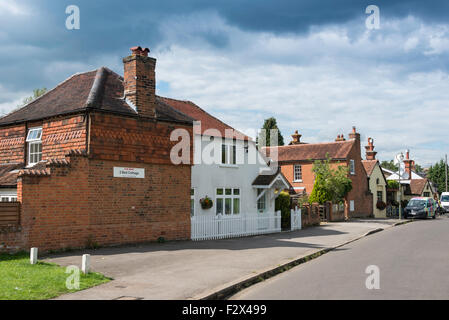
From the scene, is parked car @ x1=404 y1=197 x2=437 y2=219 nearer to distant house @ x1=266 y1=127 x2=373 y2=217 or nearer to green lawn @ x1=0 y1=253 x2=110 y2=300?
distant house @ x1=266 y1=127 x2=373 y2=217

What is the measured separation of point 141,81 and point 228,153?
704cm

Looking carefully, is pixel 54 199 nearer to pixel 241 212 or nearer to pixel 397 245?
pixel 241 212

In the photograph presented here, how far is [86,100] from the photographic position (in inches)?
631

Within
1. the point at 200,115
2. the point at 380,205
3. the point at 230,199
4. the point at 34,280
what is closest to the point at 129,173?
the point at 34,280

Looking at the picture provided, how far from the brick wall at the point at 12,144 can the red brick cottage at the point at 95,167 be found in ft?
0.14

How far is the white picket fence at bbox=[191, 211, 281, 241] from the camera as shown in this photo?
18.8 metres

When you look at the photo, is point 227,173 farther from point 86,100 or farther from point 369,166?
point 369,166

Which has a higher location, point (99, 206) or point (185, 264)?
point (99, 206)

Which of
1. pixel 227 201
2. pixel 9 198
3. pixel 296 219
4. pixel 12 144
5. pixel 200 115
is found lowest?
pixel 296 219

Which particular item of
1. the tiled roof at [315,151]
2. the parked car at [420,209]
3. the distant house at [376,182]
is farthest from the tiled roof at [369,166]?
the tiled roof at [315,151]

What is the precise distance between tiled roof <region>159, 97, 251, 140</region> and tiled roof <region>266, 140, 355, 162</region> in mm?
16599

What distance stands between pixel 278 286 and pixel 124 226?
7.89 m

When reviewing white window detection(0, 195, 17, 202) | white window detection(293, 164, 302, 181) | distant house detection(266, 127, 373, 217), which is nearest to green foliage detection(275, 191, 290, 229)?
distant house detection(266, 127, 373, 217)

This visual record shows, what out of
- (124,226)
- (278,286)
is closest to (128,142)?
(124,226)
